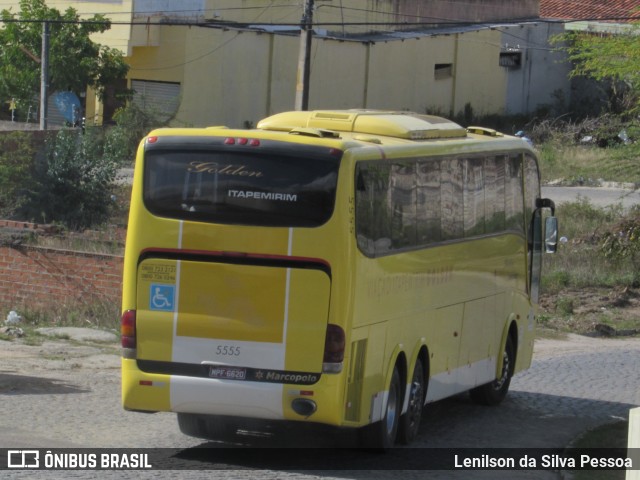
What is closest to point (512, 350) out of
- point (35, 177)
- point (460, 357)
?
Answer: point (460, 357)

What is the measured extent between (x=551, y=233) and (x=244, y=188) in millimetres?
6281

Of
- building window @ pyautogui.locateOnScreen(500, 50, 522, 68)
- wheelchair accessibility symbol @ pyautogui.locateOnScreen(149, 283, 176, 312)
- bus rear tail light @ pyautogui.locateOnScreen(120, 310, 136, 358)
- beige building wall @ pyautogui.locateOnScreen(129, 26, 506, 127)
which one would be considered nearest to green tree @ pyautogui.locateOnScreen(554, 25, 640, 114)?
wheelchair accessibility symbol @ pyautogui.locateOnScreen(149, 283, 176, 312)

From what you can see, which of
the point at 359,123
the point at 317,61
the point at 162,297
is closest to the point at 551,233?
the point at 359,123

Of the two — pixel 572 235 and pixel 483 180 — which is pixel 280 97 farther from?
pixel 483 180

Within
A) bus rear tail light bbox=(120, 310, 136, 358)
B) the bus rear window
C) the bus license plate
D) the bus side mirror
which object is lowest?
the bus license plate

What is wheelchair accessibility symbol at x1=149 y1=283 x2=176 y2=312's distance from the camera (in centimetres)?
1018

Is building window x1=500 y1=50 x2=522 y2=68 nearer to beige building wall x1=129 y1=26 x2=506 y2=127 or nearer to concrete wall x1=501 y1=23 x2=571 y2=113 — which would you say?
concrete wall x1=501 y1=23 x2=571 y2=113

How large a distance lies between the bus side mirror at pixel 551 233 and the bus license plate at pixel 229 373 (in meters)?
6.42

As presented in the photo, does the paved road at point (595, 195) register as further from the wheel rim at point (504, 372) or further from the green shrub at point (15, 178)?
the wheel rim at point (504, 372)

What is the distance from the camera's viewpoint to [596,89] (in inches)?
2402

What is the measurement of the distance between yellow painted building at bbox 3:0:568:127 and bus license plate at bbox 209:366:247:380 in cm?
2918

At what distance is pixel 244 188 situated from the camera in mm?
10172

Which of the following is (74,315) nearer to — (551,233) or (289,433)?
(551,233)

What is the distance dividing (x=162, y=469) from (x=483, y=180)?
5632 mm
